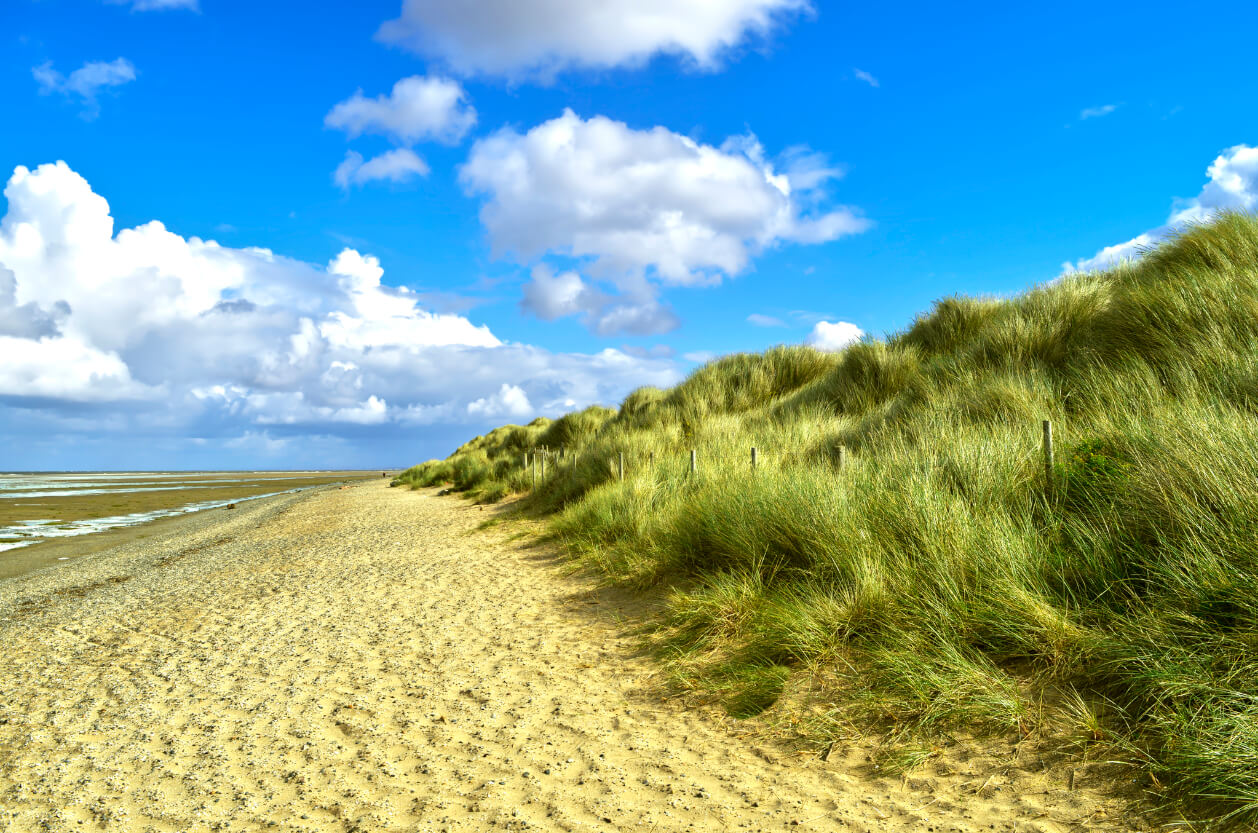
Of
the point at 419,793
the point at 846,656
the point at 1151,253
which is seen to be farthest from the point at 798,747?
the point at 1151,253

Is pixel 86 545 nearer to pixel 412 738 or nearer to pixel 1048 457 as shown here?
pixel 412 738

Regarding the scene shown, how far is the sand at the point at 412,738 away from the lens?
304 centimetres

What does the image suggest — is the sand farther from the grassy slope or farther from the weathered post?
the weathered post

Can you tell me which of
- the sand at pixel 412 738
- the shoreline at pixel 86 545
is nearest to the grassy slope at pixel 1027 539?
the sand at pixel 412 738

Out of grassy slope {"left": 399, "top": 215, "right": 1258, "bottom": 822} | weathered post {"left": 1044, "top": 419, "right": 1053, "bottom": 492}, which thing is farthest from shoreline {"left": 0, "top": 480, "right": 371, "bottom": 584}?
weathered post {"left": 1044, "top": 419, "right": 1053, "bottom": 492}

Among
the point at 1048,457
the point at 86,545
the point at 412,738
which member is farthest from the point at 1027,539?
the point at 86,545

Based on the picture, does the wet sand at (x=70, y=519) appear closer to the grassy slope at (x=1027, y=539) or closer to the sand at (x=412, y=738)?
the sand at (x=412, y=738)

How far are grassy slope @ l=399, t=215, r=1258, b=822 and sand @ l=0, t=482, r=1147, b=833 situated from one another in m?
0.43

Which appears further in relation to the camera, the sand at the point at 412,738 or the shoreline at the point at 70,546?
the shoreline at the point at 70,546

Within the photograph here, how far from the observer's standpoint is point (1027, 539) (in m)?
4.56

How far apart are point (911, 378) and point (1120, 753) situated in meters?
9.02

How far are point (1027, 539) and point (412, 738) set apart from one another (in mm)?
4171

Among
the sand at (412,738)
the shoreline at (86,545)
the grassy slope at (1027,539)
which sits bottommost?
the shoreline at (86,545)

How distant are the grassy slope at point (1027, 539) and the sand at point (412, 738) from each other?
433 mm
